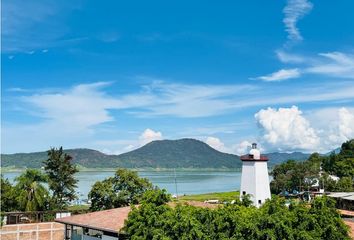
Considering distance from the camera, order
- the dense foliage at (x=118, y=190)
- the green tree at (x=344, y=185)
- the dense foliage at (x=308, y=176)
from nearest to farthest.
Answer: the dense foliage at (x=118, y=190), the green tree at (x=344, y=185), the dense foliage at (x=308, y=176)

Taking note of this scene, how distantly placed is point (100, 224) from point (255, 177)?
7.87 meters

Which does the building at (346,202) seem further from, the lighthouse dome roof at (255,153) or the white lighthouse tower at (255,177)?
the lighthouse dome roof at (255,153)

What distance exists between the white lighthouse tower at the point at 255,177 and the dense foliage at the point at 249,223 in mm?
6282

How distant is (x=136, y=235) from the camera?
15781mm

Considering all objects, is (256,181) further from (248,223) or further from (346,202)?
(346,202)

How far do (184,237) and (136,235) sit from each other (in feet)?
7.05

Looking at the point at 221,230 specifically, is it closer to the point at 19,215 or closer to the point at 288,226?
the point at 288,226

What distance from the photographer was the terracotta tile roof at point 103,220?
18452mm

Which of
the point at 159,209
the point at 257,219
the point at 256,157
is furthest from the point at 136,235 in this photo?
the point at 256,157

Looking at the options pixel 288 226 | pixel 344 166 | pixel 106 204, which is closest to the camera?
pixel 288 226

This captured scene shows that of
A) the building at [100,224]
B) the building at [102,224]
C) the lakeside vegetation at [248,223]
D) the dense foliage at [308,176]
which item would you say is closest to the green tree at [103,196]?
the building at [102,224]

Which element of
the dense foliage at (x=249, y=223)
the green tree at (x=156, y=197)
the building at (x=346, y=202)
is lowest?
the building at (x=346, y=202)

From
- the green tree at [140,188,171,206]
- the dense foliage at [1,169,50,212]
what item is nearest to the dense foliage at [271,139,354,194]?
the dense foliage at [1,169,50,212]

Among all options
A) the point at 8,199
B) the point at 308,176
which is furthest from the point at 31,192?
the point at 308,176
